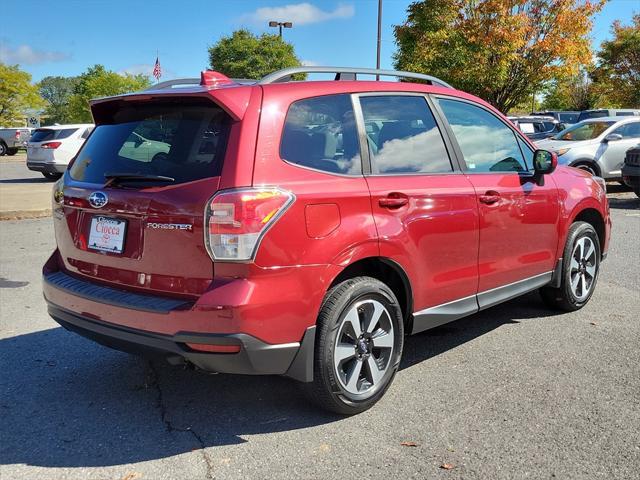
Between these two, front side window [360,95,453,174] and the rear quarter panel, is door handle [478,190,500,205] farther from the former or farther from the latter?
the rear quarter panel

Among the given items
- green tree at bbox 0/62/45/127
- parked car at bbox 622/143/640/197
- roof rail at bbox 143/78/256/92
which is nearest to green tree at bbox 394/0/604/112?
parked car at bbox 622/143/640/197

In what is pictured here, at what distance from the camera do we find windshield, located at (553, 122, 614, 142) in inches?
545

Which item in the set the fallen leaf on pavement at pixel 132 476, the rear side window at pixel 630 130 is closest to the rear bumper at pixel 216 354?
the fallen leaf on pavement at pixel 132 476

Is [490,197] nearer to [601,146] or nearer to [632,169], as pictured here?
[632,169]

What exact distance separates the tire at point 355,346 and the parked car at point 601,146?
35.7 feet

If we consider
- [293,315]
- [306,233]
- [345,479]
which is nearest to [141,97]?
[306,233]

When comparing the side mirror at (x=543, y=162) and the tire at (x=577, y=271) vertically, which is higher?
the side mirror at (x=543, y=162)

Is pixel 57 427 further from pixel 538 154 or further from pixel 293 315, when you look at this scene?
pixel 538 154

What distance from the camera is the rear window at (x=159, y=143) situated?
9.95ft

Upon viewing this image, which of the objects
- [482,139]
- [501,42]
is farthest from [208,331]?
[501,42]

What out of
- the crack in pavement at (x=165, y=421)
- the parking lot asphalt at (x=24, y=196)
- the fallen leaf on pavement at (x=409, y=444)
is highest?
the parking lot asphalt at (x=24, y=196)

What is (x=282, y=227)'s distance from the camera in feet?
9.59

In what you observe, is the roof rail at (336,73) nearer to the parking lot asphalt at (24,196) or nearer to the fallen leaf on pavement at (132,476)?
the fallen leaf on pavement at (132,476)

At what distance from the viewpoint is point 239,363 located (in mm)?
2914
